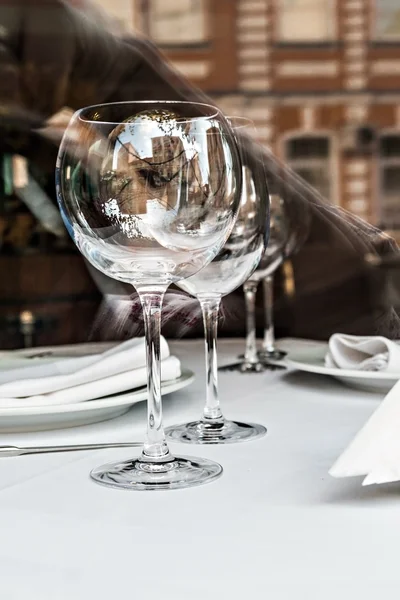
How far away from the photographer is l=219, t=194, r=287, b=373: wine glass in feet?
2.24

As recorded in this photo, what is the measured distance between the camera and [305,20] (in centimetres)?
360

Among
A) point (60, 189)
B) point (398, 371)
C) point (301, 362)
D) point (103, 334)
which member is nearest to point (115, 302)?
point (103, 334)

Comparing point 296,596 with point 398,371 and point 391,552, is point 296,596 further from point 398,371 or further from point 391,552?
point 398,371

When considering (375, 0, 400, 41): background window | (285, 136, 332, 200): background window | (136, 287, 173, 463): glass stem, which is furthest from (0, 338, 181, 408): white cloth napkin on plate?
(375, 0, 400, 41): background window

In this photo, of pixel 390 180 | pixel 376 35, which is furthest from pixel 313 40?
pixel 390 180

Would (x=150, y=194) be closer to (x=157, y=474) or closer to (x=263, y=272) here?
(x=157, y=474)

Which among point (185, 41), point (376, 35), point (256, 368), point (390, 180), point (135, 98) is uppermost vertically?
point (376, 35)

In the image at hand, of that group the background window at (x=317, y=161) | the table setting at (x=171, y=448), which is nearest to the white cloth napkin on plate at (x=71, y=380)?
→ the table setting at (x=171, y=448)

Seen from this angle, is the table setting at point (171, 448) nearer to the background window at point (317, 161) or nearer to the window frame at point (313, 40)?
the background window at point (317, 161)

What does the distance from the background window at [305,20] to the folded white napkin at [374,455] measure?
3.21 m

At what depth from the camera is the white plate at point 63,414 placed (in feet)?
1.43

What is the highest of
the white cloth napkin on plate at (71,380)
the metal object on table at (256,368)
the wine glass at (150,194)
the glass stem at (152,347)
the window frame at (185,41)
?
the window frame at (185,41)

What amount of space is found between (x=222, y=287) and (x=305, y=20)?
11.0ft

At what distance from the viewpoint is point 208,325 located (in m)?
0.46
